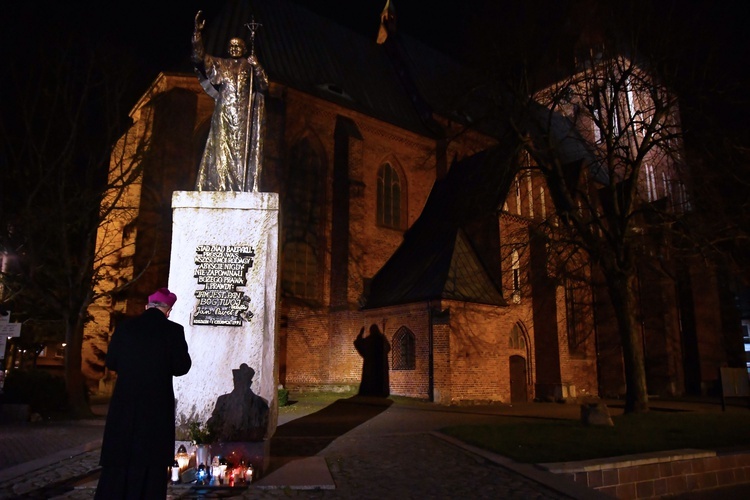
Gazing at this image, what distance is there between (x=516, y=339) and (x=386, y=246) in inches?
259

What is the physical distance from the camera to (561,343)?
22234mm

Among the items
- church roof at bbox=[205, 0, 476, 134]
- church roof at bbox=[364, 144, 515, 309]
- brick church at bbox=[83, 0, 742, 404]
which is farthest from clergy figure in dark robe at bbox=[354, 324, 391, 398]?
church roof at bbox=[205, 0, 476, 134]

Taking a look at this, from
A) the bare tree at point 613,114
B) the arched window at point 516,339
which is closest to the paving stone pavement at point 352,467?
the bare tree at point 613,114

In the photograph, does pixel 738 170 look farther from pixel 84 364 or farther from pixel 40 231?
pixel 84 364

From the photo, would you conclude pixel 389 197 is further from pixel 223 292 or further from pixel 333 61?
pixel 223 292

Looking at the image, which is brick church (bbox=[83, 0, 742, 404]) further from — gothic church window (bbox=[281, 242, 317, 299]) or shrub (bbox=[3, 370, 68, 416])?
shrub (bbox=[3, 370, 68, 416])

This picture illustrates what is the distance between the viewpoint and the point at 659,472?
7500 millimetres

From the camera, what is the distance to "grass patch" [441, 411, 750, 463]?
8031 mm

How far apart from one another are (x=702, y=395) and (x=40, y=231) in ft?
93.8

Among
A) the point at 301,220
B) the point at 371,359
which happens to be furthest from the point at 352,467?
the point at 301,220

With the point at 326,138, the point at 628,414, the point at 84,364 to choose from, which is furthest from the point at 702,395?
the point at 84,364

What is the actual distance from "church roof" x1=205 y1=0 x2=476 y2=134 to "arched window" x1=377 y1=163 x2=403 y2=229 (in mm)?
2321

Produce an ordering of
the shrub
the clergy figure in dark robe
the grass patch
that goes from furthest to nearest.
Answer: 1. the clergy figure in dark robe
2. the shrub
3. the grass patch

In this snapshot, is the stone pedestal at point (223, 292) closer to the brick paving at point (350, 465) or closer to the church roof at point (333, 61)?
the brick paving at point (350, 465)
